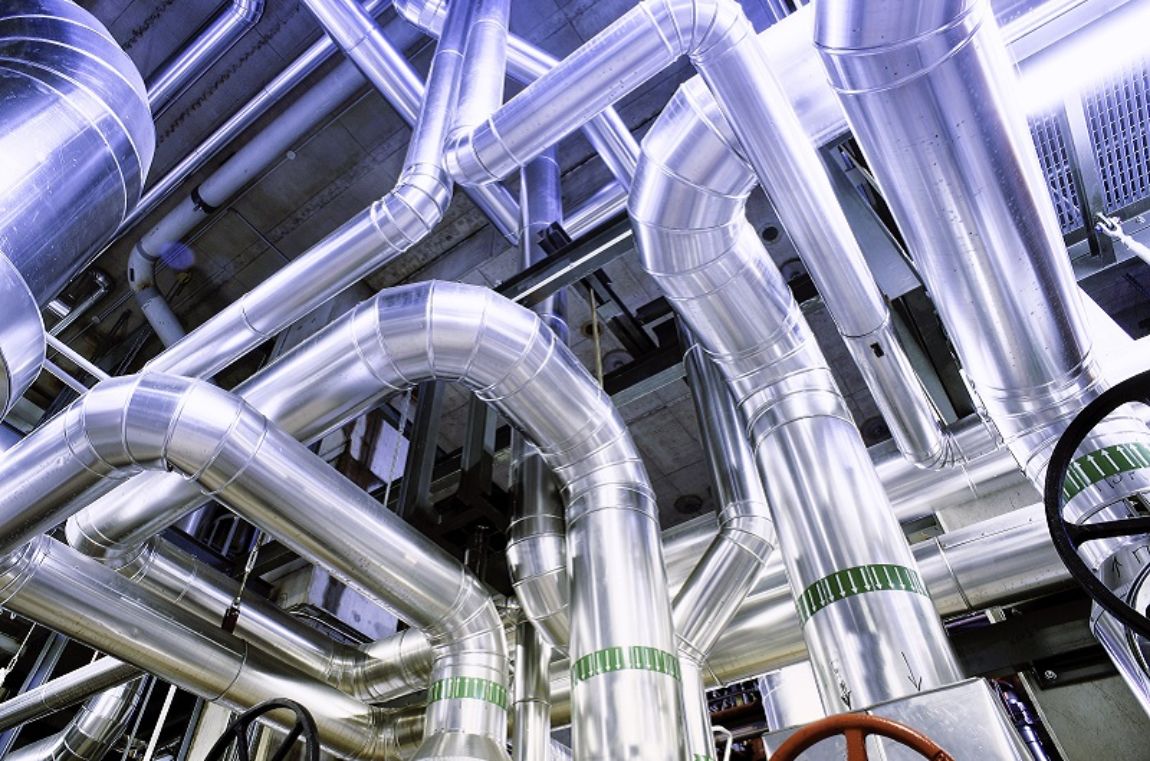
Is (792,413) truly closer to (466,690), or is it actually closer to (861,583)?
(861,583)

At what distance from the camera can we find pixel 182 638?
2.37 m

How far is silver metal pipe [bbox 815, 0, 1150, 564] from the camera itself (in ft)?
3.58

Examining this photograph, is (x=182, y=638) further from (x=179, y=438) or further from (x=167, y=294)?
(x=167, y=294)

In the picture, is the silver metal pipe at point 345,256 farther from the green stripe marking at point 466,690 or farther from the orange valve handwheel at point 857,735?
the orange valve handwheel at point 857,735

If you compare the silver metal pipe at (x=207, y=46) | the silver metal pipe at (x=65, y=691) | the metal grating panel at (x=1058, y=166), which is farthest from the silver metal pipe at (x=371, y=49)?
the silver metal pipe at (x=65, y=691)

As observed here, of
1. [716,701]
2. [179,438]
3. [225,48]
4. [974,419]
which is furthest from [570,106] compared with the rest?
[716,701]

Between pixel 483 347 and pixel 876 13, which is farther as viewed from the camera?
pixel 483 347

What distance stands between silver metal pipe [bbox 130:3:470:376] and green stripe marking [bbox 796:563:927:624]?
176cm

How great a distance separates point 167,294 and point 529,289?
3.36 m

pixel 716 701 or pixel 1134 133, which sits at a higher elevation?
pixel 1134 133

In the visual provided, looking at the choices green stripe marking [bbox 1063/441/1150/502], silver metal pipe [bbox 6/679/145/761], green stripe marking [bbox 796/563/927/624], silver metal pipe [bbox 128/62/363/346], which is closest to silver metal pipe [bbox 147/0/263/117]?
silver metal pipe [bbox 128/62/363/346]

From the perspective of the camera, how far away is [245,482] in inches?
73.4

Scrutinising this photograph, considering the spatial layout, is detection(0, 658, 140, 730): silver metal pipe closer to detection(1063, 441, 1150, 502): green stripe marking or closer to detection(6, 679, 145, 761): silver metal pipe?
detection(6, 679, 145, 761): silver metal pipe

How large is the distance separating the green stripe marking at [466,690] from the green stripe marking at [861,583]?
1.14m
